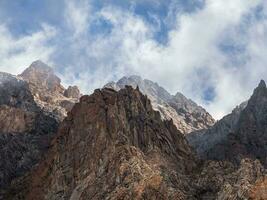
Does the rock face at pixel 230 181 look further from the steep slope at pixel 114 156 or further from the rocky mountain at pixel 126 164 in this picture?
the steep slope at pixel 114 156

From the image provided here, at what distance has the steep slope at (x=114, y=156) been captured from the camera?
131 meters

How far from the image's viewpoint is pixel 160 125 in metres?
175

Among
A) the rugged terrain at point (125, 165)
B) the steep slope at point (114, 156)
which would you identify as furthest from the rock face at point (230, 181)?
the steep slope at point (114, 156)

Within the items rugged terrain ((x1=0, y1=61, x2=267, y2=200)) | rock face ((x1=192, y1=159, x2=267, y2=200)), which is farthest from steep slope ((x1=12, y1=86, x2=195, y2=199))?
rock face ((x1=192, y1=159, x2=267, y2=200))

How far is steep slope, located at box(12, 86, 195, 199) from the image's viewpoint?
431 ft

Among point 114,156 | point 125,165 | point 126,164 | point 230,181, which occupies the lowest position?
point 230,181

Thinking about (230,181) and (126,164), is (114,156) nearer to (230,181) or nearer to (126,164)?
(126,164)

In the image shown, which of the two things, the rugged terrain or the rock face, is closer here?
the rock face

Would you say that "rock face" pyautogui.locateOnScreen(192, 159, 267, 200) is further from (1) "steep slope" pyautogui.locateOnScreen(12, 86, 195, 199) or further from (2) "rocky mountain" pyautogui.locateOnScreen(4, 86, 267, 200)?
(1) "steep slope" pyautogui.locateOnScreen(12, 86, 195, 199)

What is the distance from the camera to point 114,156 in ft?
472

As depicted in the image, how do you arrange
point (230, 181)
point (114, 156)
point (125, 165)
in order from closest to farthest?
point (230, 181)
point (125, 165)
point (114, 156)

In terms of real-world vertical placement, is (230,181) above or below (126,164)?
below

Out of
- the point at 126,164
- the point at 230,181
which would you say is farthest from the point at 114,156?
the point at 230,181

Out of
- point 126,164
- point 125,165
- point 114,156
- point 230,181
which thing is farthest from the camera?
point 114,156
